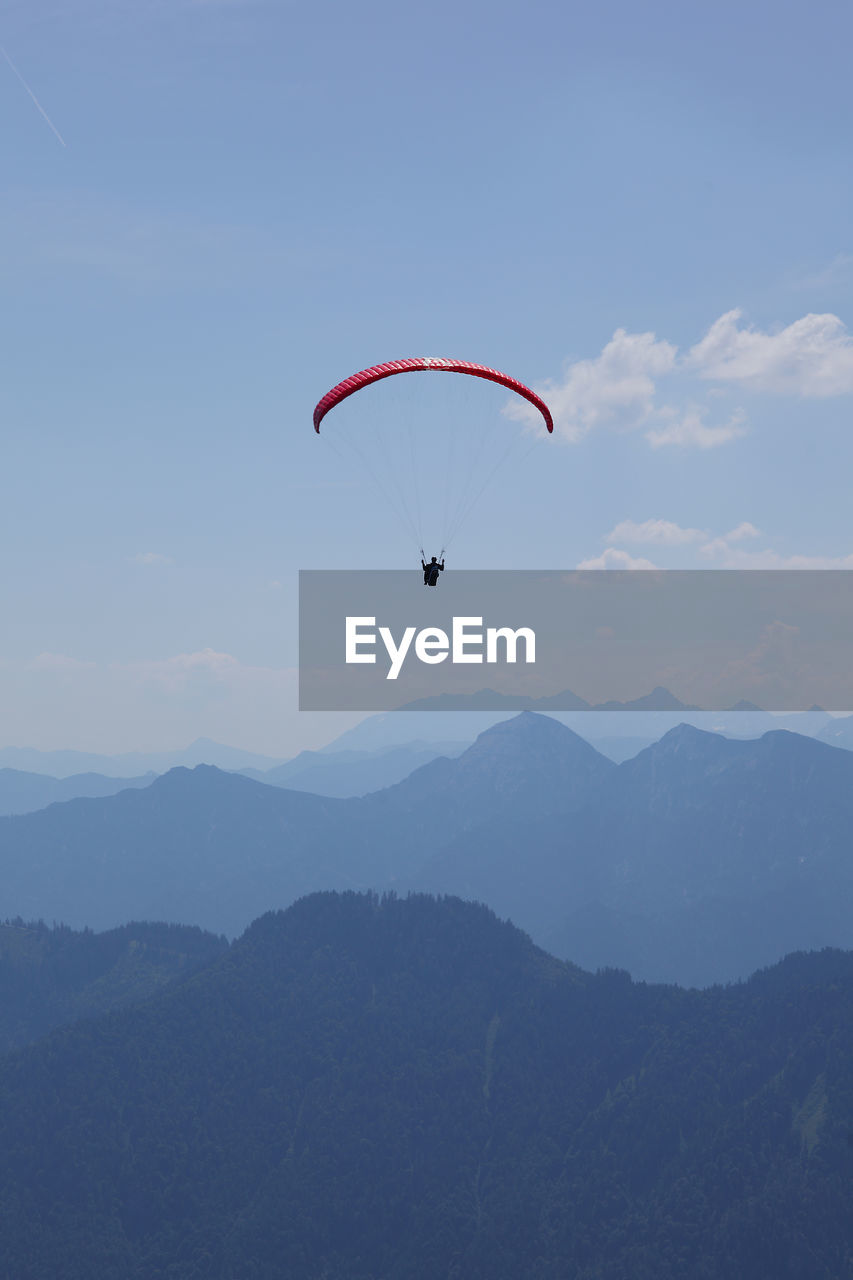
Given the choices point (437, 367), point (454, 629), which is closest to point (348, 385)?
point (437, 367)

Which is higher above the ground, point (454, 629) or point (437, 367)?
point (437, 367)

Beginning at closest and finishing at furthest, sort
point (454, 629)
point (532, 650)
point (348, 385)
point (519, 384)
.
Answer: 1. point (348, 385)
2. point (519, 384)
3. point (454, 629)
4. point (532, 650)

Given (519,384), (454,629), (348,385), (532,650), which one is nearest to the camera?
(348,385)

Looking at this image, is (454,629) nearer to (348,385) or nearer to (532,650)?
(532,650)

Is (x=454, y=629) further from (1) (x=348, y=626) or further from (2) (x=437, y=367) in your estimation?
(2) (x=437, y=367)

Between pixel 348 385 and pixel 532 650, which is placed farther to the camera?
pixel 532 650

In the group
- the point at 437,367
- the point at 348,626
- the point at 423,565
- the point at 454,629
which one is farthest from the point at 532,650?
the point at 437,367

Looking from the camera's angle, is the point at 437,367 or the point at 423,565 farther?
the point at 423,565

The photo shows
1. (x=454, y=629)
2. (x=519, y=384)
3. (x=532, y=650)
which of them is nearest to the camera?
Answer: (x=519, y=384)

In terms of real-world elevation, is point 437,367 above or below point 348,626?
above
